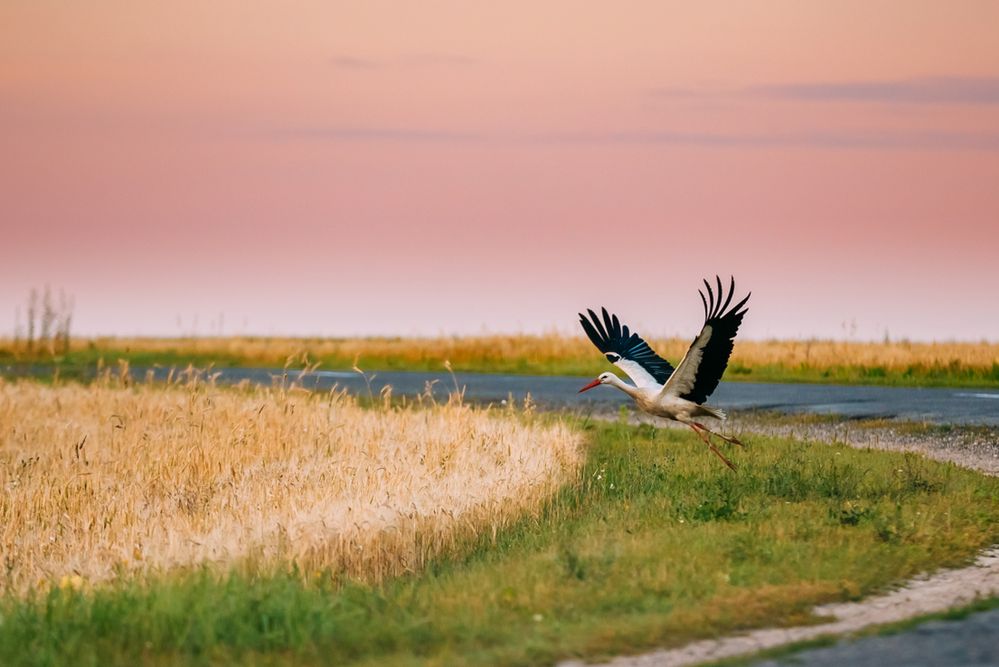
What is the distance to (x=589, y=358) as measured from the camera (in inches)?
1726

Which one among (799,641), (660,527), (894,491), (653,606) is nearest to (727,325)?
(660,527)

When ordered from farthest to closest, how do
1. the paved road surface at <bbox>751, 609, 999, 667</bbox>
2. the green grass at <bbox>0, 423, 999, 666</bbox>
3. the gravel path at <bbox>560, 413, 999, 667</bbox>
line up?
1. the green grass at <bbox>0, 423, 999, 666</bbox>
2. the gravel path at <bbox>560, 413, 999, 667</bbox>
3. the paved road surface at <bbox>751, 609, 999, 667</bbox>

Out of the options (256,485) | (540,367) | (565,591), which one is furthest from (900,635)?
(540,367)

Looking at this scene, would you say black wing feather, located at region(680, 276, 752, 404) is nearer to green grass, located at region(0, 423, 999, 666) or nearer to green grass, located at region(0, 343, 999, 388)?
green grass, located at region(0, 423, 999, 666)

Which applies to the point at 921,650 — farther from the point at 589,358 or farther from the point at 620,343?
the point at 589,358

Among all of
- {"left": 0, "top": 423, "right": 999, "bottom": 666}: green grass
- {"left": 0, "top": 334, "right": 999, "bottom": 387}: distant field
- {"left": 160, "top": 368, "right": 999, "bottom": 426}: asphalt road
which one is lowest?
{"left": 0, "top": 423, "right": 999, "bottom": 666}: green grass

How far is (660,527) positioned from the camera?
38.7ft

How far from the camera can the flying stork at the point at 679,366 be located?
12164mm

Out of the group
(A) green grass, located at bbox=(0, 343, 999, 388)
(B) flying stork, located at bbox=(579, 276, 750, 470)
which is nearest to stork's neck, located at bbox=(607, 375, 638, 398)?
(B) flying stork, located at bbox=(579, 276, 750, 470)

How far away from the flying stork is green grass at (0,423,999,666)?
37.6 inches

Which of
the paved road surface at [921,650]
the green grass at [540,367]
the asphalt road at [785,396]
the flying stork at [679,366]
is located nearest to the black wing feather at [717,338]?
the flying stork at [679,366]

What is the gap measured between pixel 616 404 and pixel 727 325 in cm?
1637

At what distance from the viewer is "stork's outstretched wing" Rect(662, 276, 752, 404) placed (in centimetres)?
1212

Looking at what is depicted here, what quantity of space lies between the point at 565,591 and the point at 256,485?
6.51 m
